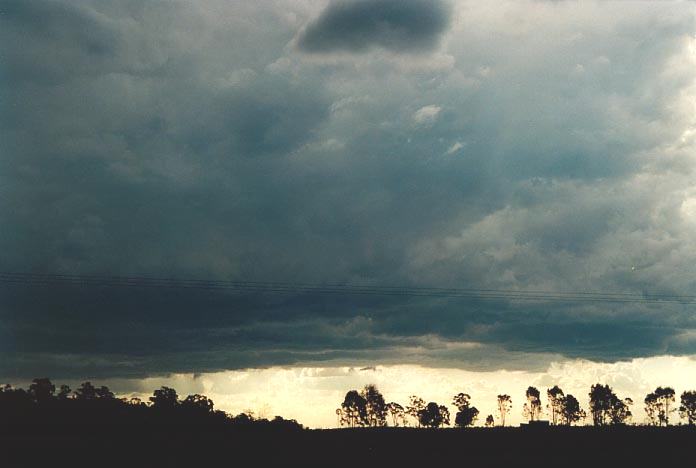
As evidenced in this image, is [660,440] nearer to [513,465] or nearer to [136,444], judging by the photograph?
[513,465]

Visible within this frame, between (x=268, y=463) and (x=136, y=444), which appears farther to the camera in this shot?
(x=136, y=444)

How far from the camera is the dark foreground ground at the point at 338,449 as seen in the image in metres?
105

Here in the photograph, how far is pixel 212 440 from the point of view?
13025cm

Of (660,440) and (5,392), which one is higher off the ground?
(5,392)

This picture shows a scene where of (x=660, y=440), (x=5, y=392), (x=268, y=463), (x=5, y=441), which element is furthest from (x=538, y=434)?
(x=5, y=392)

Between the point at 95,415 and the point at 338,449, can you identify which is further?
the point at 95,415

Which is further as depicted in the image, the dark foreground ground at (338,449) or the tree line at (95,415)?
the tree line at (95,415)

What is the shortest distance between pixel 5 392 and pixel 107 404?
29239mm

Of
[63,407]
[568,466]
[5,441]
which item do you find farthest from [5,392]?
[568,466]

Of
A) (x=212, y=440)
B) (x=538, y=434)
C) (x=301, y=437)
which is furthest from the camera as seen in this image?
(x=538, y=434)

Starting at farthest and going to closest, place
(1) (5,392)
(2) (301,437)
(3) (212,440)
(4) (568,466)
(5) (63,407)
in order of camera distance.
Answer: (1) (5,392)
(5) (63,407)
(2) (301,437)
(3) (212,440)
(4) (568,466)

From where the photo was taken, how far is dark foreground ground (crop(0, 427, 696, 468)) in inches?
4119

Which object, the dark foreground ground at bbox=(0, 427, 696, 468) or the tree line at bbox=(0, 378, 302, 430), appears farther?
the tree line at bbox=(0, 378, 302, 430)

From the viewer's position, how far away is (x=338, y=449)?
411 ft
